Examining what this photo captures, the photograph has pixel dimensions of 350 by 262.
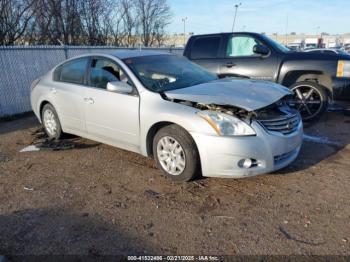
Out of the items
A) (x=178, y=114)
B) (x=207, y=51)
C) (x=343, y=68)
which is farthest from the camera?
(x=207, y=51)

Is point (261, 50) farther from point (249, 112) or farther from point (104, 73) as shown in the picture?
point (249, 112)

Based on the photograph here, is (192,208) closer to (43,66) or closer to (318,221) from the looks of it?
(318,221)

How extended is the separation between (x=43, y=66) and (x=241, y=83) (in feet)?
23.5

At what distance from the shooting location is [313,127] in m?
6.67

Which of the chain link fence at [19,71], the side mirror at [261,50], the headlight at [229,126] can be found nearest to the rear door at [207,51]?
the side mirror at [261,50]

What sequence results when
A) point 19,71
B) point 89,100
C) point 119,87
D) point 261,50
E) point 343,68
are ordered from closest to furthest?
point 119,87 < point 89,100 < point 343,68 < point 261,50 < point 19,71

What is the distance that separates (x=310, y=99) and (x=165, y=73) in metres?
3.48

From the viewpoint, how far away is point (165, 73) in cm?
499

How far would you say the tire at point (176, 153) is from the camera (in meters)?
3.99

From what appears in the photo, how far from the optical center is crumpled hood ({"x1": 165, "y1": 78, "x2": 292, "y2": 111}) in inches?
156

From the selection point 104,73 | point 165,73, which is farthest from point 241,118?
point 104,73

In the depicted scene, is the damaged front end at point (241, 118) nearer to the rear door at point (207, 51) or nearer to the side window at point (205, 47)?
the rear door at point (207, 51)

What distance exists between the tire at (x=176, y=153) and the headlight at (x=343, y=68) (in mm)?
4264

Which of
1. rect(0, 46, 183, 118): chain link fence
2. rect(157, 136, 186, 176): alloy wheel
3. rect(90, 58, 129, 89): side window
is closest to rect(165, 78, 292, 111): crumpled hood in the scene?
rect(157, 136, 186, 176): alloy wheel
